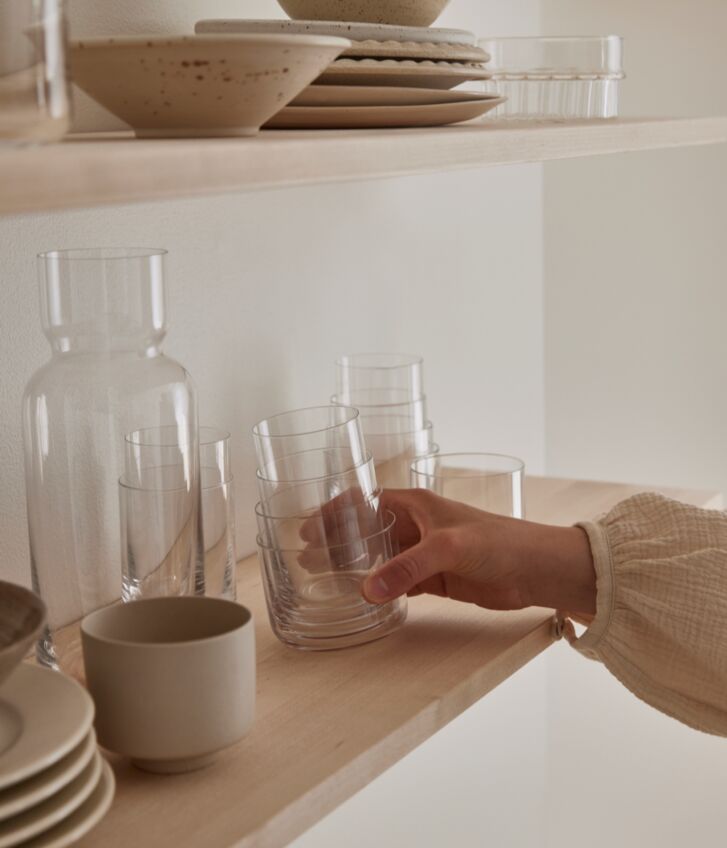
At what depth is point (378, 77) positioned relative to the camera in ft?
2.80

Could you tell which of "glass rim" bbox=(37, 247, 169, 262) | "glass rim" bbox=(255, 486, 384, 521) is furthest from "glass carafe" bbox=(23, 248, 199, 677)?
"glass rim" bbox=(255, 486, 384, 521)

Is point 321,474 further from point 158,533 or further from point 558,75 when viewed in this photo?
point 558,75

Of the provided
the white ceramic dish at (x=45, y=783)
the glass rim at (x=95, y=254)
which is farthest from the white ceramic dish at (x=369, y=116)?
the white ceramic dish at (x=45, y=783)

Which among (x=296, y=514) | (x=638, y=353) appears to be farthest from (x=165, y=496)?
(x=638, y=353)

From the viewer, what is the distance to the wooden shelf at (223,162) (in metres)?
0.47

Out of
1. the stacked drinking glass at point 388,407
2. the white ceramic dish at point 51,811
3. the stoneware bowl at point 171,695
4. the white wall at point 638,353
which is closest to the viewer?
the white ceramic dish at point 51,811

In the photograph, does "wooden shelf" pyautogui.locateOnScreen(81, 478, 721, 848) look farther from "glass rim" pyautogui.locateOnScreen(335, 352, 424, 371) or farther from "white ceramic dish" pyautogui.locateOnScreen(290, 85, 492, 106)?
"white ceramic dish" pyautogui.locateOnScreen(290, 85, 492, 106)

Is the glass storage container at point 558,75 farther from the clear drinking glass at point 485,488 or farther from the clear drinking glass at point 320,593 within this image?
the clear drinking glass at point 320,593

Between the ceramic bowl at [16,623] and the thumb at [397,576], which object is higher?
the ceramic bowl at [16,623]

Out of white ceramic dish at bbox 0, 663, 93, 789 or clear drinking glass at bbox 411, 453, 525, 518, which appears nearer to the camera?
white ceramic dish at bbox 0, 663, 93, 789

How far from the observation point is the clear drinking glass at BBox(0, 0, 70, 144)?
1.73 ft

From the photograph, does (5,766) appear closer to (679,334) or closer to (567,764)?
(679,334)

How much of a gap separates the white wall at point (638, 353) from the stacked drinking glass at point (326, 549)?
1.01m

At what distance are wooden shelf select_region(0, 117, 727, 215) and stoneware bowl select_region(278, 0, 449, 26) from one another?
13 centimetres
